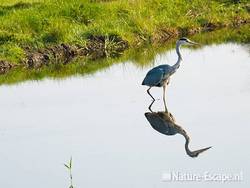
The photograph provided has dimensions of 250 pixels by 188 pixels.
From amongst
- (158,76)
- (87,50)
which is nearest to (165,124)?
(158,76)

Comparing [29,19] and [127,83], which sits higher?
[29,19]

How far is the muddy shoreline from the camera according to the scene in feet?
69.7

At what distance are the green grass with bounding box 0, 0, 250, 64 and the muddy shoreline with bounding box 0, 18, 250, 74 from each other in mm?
108

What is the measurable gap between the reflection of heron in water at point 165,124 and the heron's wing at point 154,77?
101 cm

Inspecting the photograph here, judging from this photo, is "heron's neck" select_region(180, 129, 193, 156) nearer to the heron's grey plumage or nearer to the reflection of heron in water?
the reflection of heron in water

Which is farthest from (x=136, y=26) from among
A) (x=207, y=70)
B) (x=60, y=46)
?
(x=207, y=70)

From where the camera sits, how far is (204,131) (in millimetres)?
14461

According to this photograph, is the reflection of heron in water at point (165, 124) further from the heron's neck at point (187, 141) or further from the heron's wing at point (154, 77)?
the heron's wing at point (154, 77)

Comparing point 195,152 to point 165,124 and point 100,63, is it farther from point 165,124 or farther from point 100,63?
point 100,63

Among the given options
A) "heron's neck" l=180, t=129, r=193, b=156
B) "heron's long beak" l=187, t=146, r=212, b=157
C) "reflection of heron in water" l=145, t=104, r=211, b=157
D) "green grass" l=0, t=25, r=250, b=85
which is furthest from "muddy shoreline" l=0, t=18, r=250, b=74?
"heron's long beak" l=187, t=146, r=212, b=157

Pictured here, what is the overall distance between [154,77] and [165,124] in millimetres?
2012

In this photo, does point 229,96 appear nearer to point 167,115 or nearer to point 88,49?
point 167,115

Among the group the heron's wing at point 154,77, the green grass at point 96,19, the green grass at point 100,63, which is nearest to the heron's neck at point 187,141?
the heron's wing at point 154,77

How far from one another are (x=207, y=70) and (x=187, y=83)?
1.50m
